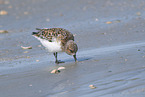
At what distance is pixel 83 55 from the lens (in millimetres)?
7543

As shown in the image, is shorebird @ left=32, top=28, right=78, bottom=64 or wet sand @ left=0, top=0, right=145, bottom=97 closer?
wet sand @ left=0, top=0, right=145, bottom=97

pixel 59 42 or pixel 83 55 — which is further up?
pixel 59 42

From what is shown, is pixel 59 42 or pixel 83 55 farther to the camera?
pixel 83 55

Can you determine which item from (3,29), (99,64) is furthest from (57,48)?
(3,29)

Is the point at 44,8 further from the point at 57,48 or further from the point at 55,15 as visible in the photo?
the point at 57,48

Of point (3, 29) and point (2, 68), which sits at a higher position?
point (3, 29)

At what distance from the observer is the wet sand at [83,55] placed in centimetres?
495

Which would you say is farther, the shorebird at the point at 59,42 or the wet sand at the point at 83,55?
the shorebird at the point at 59,42

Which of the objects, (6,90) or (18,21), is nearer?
(6,90)

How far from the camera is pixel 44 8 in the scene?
54.0 feet

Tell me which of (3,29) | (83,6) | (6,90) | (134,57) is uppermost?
(83,6)

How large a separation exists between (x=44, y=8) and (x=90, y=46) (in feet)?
27.9

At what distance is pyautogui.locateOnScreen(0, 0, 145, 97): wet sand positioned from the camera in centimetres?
495

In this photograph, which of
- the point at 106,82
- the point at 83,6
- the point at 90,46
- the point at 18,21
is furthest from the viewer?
the point at 83,6
